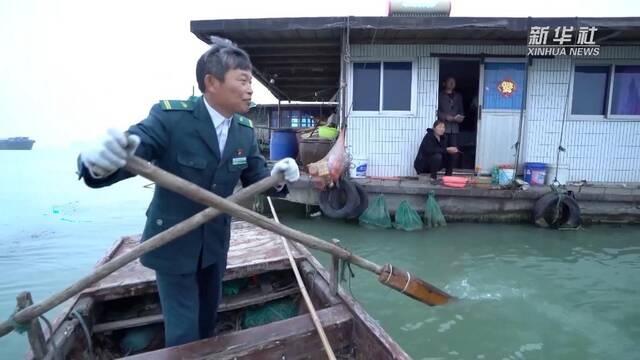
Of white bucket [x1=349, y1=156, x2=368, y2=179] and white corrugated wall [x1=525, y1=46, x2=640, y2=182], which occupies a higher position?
white corrugated wall [x1=525, y1=46, x2=640, y2=182]

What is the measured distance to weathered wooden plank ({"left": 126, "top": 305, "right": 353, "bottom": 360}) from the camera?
6.89ft

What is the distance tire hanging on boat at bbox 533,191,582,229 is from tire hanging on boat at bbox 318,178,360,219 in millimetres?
3443

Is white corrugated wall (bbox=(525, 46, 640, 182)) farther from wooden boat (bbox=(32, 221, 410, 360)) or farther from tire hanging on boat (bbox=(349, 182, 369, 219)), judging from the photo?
wooden boat (bbox=(32, 221, 410, 360))

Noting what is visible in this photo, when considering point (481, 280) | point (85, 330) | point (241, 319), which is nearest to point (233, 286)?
point (241, 319)

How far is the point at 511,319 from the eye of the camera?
12.5ft

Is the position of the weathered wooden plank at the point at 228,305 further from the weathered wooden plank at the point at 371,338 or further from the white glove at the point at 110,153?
the white glove at the point at 110,153

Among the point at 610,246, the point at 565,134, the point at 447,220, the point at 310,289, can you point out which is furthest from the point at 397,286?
the point at 565,134

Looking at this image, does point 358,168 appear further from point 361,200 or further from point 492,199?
point 492,199

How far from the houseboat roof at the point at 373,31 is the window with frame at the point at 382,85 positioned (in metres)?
0.51

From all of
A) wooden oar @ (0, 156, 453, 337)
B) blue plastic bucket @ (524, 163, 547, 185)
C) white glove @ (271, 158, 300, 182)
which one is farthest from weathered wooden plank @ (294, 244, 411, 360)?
blue plastic bucket @ (524, 163, 547, 185)

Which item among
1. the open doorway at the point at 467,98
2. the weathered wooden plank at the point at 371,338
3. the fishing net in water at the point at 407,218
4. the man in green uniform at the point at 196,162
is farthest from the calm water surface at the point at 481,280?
the open doorway at the point at 467,98

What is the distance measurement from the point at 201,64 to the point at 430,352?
3.08 m

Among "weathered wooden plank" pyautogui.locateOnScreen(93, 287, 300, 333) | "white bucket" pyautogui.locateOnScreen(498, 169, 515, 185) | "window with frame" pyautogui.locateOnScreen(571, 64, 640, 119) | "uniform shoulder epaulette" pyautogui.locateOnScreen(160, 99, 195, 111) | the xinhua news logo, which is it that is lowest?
"weathered wooden plank" pyautogui.locateOnScreen(93, 287, 300, 333)

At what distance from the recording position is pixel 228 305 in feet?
10.9
